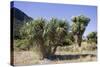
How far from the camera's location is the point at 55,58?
2.93 m

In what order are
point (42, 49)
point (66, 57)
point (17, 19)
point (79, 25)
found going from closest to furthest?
point (17, 19) < point (42, 49) < point (66, 57) < point (79, 25)

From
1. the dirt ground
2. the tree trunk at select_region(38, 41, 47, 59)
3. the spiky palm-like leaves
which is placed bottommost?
the dirt ground

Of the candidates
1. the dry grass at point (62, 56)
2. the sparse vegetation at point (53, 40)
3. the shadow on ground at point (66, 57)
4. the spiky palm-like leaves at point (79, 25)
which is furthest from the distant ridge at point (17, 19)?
the spiky palm-like leaves at point (79, 25)

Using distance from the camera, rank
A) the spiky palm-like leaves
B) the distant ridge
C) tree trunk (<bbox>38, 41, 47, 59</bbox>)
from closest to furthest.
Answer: the distant ridge → tree trunk (<bbox>38, 41, 47, 59</bbox>) → the spiky palm-like leaves

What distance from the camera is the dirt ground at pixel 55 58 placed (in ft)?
8.96

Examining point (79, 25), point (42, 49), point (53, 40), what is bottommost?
point (42, 49)

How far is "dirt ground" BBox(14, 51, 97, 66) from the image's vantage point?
2732 mm

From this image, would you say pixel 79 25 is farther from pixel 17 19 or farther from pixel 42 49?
pixel 17 19

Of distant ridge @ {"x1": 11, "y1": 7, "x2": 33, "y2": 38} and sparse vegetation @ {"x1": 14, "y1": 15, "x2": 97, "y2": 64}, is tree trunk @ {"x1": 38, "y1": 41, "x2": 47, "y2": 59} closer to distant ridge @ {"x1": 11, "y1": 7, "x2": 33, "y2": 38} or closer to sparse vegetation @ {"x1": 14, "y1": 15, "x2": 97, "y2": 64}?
sparse vegetation @ {"x1": 14, "y1": 15, "x2": 97, "y2": 64}

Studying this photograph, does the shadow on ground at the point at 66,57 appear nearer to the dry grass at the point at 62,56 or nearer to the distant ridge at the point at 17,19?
the dry grass at the point at 62,56

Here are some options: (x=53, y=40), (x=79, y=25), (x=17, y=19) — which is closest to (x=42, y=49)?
(x=53, y=40)

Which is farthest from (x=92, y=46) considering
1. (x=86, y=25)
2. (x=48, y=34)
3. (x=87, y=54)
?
(x=48, y=34)

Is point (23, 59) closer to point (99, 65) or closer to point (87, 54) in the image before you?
point (87, 54)

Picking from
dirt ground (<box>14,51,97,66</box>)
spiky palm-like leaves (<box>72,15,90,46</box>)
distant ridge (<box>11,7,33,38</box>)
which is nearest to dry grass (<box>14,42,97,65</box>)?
dirt ground (<box>14,51,97,66</box>)
